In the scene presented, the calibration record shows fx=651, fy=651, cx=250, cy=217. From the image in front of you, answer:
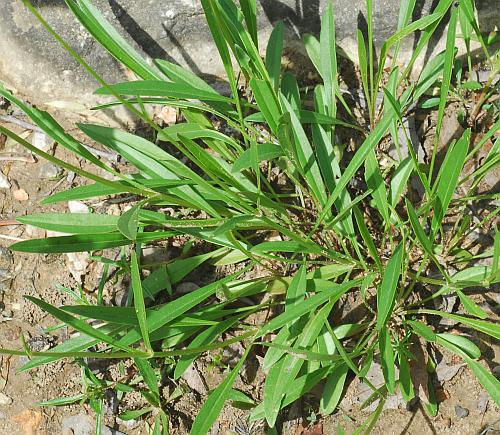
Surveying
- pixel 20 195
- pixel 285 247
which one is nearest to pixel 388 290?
pixel 285 247

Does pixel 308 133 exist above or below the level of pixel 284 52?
below

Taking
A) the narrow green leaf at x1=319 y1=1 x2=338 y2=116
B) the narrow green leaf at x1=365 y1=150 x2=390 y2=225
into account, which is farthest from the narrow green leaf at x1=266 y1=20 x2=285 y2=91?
the narrow green leaf at x1=365 y1=150 x2=390 y2=225

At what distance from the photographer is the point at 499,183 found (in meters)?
1.80

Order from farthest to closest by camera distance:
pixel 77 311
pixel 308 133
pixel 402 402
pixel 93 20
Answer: pixel 308 133, pixel 402 402, pixel 93 20, pixel 77 311

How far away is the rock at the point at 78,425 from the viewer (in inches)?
70.9

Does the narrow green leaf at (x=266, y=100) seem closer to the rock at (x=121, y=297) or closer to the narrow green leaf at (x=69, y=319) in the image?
the narrow green leaf at (x=69, y=319)

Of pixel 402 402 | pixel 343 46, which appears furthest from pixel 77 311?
pixel 343 46

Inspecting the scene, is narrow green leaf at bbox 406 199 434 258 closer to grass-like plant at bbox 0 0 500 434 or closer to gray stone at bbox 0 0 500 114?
grass-like plant at bbox 0 0 500 434

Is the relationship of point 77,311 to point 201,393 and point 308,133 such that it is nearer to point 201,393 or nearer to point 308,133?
point 201,393

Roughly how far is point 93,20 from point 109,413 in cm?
104

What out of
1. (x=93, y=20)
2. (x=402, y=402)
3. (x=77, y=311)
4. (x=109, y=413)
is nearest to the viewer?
(x=77, y=311)

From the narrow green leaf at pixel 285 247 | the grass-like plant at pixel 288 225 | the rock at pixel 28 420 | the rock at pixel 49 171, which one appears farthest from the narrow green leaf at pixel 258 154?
the rock at pixel 28 420

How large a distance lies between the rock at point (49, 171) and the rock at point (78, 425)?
735 millimetres

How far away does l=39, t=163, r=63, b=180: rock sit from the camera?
2.05 metres
